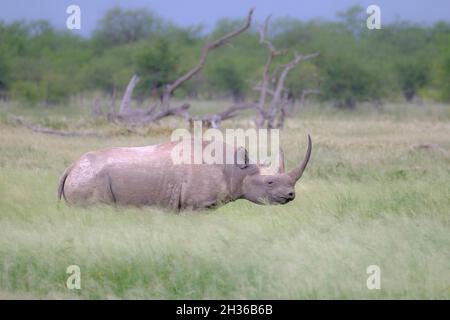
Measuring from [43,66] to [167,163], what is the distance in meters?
29.4

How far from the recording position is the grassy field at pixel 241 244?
629 cm

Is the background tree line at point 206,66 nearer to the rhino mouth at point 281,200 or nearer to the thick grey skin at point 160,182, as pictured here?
the thick grey skin at point 160,182

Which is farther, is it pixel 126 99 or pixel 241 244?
pixel 126 99

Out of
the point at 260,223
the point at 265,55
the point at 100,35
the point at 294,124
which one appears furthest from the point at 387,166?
the point at 100,35

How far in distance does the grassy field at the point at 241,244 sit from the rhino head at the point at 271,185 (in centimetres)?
11

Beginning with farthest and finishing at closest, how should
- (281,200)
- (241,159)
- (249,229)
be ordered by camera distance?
1. (241,159)
2. (281,200)
3. (249,229)

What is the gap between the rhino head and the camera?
8.83m

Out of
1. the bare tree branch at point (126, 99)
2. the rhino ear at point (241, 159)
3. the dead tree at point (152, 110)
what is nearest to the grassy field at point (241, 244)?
the rhino ear at point (241, 159)

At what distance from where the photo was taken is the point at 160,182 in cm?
902

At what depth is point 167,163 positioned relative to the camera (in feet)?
29.7

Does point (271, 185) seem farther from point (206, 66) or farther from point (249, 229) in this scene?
point (206, 66)

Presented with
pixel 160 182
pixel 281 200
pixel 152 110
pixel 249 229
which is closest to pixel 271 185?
pixel 281 200

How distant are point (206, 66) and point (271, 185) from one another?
35.1 m
